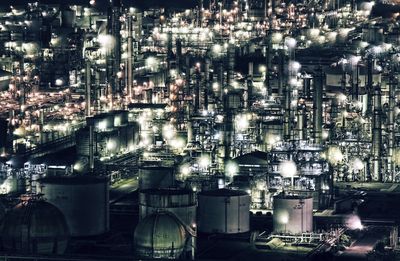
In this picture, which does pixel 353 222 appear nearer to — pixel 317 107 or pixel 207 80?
pixel 317 107

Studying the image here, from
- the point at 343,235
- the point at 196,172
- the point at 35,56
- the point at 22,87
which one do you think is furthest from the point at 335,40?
the point at 343,235

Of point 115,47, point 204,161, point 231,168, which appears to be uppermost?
point 115,47

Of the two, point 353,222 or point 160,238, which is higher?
point 160,238

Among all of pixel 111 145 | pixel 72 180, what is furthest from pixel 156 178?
pixel 111 145

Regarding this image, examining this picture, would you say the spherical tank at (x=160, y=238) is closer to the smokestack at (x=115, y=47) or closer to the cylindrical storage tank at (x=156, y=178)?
the cylindrical storage tank at (x=156, y=178)

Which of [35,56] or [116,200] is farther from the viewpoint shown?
[35,56]

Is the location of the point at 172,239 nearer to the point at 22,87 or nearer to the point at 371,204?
the point at 371,204

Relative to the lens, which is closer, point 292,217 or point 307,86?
point 292,217

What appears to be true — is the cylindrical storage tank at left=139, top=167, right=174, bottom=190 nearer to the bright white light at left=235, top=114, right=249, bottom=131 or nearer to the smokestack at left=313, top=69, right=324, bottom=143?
the smokestack at left=313, top=69, right=324, bottom=143
